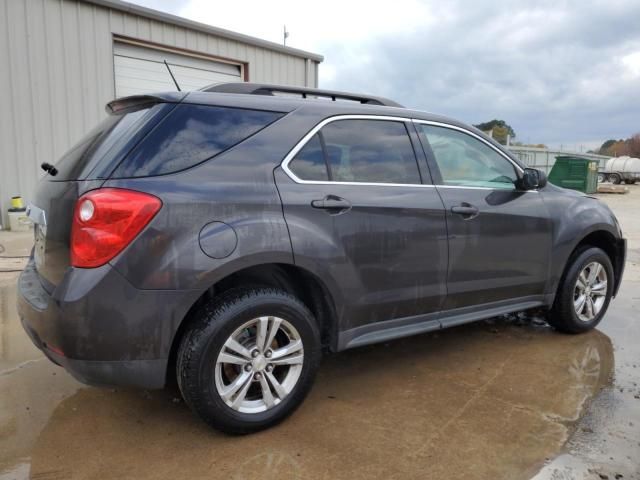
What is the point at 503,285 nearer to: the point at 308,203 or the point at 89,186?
the point at 308,203

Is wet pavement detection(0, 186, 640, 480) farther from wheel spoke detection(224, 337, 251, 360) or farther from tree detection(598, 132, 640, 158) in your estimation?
tree detection(598, 132, 640, 158)

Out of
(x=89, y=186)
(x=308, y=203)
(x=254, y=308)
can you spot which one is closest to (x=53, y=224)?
(x=89, y=186)

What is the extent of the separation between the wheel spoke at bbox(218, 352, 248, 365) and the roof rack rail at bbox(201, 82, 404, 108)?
1.45 meters

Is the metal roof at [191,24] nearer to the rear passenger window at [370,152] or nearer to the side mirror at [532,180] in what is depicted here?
the rear passenger window at [370,152]

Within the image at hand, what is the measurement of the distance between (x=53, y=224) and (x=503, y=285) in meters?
2.92

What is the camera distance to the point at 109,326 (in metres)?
2.27

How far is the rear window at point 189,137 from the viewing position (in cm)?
240

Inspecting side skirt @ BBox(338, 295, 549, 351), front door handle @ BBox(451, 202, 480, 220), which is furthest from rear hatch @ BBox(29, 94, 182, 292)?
front door handle @ BBox(451, 202, 480, 220)

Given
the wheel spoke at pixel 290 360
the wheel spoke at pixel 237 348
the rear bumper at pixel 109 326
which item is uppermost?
the rear bumper at pixel 109 326

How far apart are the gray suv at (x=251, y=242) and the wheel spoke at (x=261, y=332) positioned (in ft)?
0.03

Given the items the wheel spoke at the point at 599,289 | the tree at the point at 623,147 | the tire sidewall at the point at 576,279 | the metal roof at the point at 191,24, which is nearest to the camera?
the tire sidewall at the point at 576,279

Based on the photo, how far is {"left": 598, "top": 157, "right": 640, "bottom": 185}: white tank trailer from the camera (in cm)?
3419

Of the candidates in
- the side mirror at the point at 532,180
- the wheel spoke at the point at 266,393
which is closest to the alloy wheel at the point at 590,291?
the side mirror at the point at 532,180

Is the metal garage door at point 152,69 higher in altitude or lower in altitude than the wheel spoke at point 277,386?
higher
